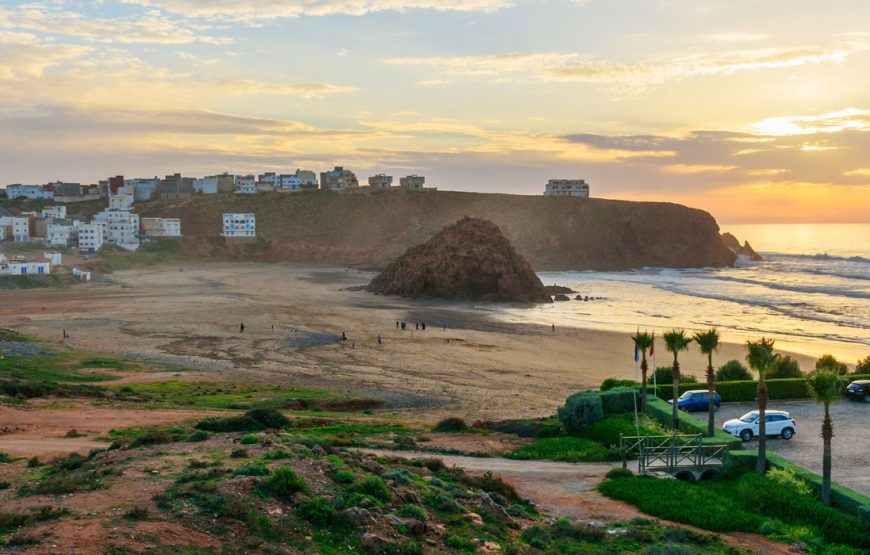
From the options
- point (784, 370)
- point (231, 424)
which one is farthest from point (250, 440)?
point (784, 370)

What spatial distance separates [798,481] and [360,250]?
129699mm

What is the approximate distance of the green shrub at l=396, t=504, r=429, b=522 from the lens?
16.1 meters

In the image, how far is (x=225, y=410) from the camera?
31.8 m

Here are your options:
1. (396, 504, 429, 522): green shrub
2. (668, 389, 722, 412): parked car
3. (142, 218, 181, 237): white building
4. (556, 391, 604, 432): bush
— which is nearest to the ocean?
(668, 389, 722, 412): parked car

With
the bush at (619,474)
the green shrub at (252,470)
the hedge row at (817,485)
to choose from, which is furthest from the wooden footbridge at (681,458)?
the green shrub at (252,470)

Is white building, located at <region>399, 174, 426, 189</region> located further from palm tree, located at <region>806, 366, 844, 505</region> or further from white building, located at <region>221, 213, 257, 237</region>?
palm tree, located at <region>806, 366, 844, 505</region>

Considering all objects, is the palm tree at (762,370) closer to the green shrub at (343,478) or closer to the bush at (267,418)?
the green shrub at (343,478)

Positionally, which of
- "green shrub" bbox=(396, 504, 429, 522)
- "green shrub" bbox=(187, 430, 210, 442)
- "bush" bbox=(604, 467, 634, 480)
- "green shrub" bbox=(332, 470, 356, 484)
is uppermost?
"green shrub" bbox=(332, 470, 356, 484)

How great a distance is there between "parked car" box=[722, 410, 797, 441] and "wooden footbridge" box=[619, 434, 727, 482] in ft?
9.55

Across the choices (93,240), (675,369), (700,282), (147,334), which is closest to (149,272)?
(93,240)

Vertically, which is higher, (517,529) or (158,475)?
(158,475)

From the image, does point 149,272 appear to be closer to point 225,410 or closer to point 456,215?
point 456,215

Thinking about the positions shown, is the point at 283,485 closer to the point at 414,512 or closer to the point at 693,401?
the point at 414,512

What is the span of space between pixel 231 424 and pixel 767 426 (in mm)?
18117
